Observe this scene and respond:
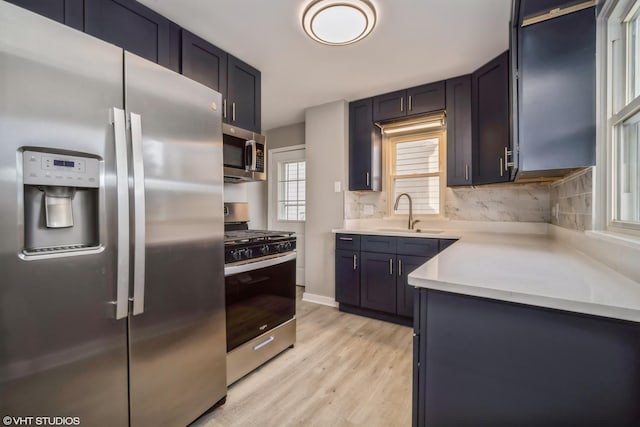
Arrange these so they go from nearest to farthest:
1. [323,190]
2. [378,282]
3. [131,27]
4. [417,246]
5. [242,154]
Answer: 1. [131,27]
2. [242,154]
3. [417,246]
4. [378,282]
5. [323,190]

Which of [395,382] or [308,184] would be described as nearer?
[395,382]

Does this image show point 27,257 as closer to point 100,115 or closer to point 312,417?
point 100,115

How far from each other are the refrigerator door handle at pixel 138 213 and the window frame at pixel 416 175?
9.24 ft

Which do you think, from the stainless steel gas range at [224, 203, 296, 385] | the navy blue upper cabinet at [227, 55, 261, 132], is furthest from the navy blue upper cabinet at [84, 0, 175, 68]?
the stainless steel gas range at [224, 203, 296, 385]

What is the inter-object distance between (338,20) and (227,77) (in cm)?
101

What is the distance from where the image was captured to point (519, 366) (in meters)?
0.80

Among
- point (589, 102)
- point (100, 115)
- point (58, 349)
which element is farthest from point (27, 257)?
point (589, 102)

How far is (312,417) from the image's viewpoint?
1519mm

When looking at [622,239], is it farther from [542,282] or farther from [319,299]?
[319,299]

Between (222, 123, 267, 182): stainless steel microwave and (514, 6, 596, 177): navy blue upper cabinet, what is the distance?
1.76 m

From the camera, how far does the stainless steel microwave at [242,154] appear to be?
79.9 inches

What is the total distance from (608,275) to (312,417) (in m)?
1.51

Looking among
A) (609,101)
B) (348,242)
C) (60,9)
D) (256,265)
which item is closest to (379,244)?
(348,242)

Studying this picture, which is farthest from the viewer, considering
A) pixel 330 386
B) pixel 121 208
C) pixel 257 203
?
pixel 257 203
